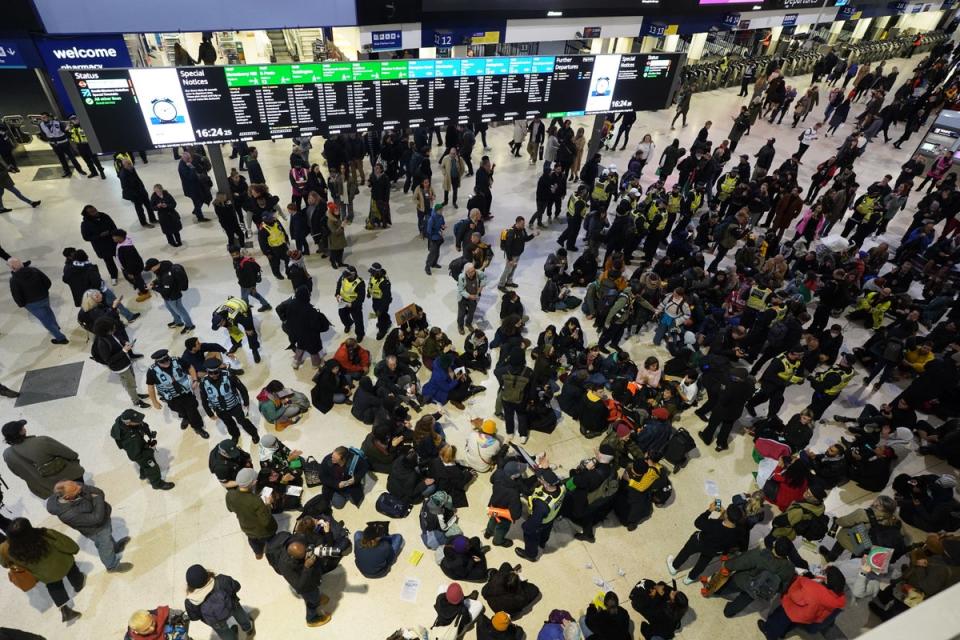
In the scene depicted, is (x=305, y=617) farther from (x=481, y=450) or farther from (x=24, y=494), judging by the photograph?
(x=24, y=494)

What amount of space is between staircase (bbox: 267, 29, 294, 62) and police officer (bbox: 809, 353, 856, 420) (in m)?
22.5

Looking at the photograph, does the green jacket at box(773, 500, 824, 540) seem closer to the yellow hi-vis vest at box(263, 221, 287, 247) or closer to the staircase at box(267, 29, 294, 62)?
the yellow hi-vis vest at box(263, 221, 287, 247)

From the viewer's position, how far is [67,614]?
222 inches

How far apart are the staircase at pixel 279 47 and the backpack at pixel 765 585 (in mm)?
23863

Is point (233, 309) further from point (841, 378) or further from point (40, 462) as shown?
point (841, 378)

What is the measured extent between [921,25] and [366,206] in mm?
40899

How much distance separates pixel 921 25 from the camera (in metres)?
33.8

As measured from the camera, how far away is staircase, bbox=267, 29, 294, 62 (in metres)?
21.6

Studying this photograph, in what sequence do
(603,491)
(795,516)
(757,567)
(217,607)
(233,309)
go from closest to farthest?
(217,607), (757,567), (795,516), (603,491), (233,309)

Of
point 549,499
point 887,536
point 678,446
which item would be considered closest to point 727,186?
point 678,446

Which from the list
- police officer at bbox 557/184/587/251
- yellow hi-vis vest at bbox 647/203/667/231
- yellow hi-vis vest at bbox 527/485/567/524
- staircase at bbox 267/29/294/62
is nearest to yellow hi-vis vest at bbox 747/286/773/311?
yellow hi-vis vest at bbox 647/203/667/231

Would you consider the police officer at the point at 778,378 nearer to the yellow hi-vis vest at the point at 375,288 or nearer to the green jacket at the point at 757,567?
the green jacket at the point at 757,567

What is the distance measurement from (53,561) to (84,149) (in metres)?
13.1

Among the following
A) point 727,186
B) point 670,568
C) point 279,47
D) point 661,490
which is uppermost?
point 279,47
